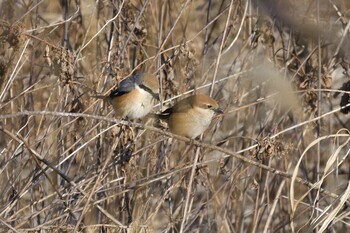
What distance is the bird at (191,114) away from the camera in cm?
312

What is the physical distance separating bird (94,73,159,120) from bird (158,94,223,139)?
0.39 ft

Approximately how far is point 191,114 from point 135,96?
30 cm

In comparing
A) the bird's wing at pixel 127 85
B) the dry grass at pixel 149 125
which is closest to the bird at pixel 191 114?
the dry grass at pixel 149 125

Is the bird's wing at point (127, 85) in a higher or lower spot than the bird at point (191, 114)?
higher

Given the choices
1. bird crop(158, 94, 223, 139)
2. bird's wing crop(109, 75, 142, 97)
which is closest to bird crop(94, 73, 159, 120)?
bird's wing crop(109, 75, 142, 97)

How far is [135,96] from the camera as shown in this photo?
127 inches

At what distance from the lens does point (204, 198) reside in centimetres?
377

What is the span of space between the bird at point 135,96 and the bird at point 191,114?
0.39 feet

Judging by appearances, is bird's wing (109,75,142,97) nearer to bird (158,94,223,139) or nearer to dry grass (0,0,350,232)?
dry grass (0,0,350,232)

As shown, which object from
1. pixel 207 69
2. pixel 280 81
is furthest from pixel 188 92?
pixel 280 81

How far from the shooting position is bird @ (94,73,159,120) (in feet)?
10.1

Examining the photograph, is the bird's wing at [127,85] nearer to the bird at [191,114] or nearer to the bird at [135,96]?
the bird at [135,96]

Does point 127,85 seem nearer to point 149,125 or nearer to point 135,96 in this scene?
point 135,96

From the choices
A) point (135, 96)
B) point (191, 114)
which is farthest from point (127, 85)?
point (191, 114)
